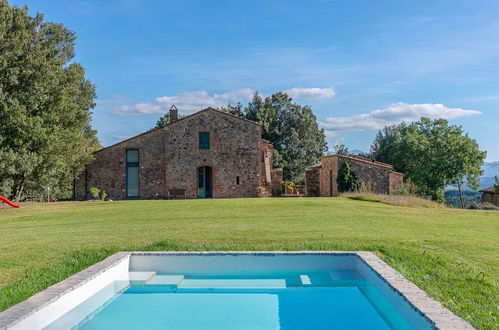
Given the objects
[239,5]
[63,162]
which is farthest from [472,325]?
[63,162]

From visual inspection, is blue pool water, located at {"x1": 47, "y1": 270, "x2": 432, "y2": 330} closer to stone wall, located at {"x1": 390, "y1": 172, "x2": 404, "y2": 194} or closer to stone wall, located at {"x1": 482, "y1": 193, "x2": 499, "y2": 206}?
stone wall, located at {"x1": 390, "y1": 172, "x2": 404, "y2": 194}

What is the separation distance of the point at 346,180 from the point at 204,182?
29.5 feet

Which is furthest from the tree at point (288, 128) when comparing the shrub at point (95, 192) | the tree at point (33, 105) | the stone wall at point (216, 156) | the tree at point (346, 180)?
the tree at point (33, 105)

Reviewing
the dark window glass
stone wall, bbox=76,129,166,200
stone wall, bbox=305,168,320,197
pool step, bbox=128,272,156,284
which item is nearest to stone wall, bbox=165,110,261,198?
the dark window glass

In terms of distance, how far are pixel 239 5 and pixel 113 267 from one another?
43.5ft

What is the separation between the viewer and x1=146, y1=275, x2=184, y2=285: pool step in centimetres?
722

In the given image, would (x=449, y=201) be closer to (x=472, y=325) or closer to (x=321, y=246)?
(x=321, y=246)

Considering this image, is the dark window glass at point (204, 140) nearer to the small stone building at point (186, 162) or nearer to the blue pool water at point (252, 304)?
the small stone building at point (186, 162)

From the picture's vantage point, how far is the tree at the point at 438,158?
125 ft

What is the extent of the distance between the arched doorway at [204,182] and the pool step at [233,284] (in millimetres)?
20736

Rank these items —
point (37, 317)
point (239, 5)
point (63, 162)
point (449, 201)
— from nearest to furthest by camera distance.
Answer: point (37, 317) → point (239, 5) → point (63, 162) → point (449, 201)

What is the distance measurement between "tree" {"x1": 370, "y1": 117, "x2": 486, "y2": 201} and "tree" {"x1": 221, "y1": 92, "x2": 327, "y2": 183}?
338 inches

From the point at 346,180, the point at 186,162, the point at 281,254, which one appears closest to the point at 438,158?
the point at 346,180

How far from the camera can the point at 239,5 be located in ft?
57.1
